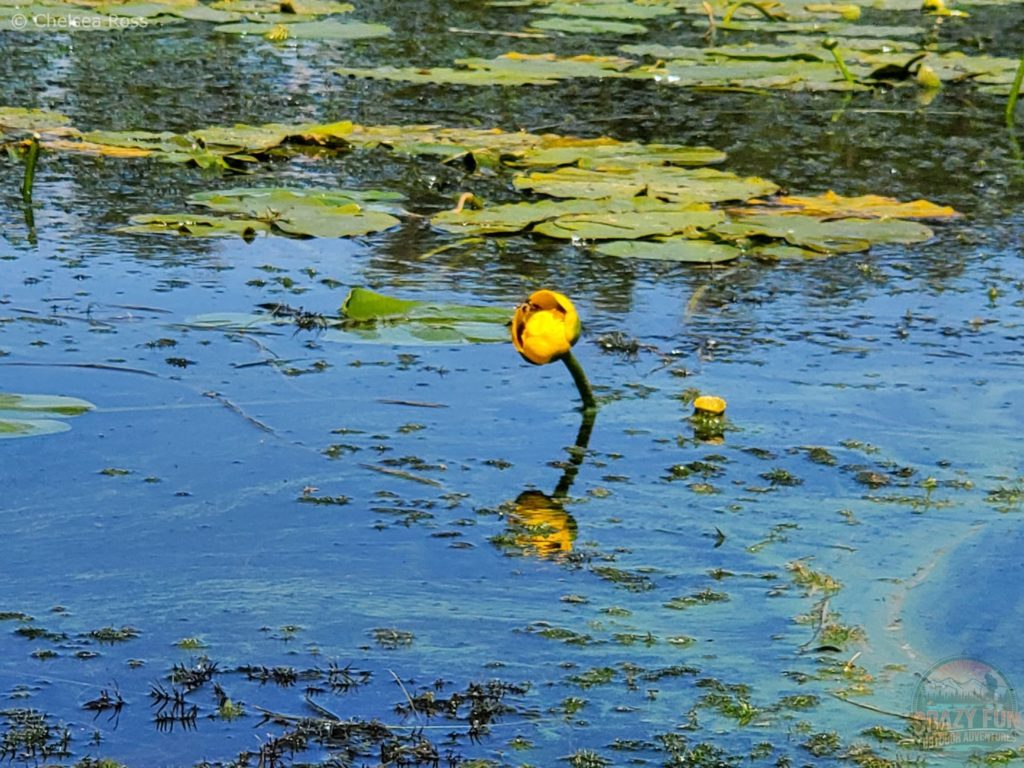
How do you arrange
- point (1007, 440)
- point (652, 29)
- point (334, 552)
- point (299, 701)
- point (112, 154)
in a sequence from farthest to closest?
point (652, 29) < point (112, 154) < point (1007, 440) < point (334, 552) < point (299, 701)

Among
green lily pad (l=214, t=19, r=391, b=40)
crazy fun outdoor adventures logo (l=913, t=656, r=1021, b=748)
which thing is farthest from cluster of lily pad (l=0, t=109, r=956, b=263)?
green lily pad (l=214, t=19, r=391, b=40)

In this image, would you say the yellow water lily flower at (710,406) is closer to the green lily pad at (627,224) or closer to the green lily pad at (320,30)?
the green lily pad at (627,224)

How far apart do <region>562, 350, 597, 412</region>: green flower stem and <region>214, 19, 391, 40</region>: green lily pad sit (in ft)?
20.8

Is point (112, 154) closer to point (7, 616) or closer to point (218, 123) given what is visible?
point (218, 123)

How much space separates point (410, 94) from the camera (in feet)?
26.2

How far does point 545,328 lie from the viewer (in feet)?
11.5

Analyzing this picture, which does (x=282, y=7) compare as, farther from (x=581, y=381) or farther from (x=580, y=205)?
(x=581, y=381)

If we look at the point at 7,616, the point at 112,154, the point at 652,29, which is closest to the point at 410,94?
the point at 112,154

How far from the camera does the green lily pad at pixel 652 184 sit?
18.4 ft

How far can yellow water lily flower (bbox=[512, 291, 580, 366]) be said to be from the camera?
351cm

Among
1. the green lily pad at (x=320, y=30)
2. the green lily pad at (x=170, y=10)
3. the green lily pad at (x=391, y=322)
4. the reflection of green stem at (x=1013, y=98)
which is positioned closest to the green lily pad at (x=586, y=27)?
the green lily pad at (x=320, y=30)

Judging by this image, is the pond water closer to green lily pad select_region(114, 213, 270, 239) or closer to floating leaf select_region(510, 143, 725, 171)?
green lily pad select_region(114, 213, 270, 239)

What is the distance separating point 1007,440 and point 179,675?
196 cm

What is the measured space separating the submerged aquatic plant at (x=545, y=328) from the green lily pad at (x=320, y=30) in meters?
6.47
